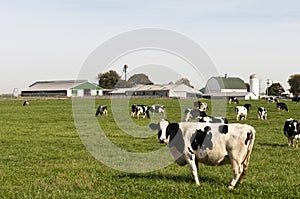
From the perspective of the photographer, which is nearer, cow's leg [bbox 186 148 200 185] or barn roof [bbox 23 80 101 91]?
cow's leg [bbox 186 148 200 185]

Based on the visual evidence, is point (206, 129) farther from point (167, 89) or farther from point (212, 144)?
point (167, 89)

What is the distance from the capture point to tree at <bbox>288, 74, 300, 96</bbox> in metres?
151

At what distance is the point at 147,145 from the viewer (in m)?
18.6

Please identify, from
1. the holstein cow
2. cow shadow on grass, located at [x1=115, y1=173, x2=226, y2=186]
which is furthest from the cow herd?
cow shadow on grass, located at [x1=115, y1=173, x2=226, y2=186]

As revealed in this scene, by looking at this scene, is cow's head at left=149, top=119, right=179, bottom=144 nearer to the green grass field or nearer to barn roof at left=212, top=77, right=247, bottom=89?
the green grass field

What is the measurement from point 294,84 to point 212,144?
498ft

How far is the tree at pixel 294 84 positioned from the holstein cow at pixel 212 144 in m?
145

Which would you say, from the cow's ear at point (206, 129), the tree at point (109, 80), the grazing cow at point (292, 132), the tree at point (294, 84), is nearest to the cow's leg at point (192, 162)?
the cow's ear at point (206, 129)

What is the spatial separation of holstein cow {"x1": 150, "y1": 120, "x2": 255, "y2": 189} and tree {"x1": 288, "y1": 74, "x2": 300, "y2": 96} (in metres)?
145

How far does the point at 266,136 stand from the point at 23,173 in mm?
13899

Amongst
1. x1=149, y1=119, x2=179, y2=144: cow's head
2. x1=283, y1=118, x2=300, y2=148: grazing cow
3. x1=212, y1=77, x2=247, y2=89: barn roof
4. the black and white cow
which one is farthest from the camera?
x1=212, y1=77, x2=247, y2=89: barn roof

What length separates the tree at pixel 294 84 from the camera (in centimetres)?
15069

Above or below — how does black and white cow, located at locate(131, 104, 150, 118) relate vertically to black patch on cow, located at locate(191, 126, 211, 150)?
below

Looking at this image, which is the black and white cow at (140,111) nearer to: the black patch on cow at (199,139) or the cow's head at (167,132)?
the cow's head at (167,132)
